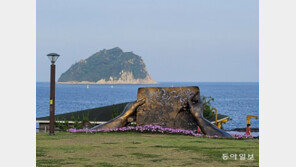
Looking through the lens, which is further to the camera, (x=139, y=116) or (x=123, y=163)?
(x=139, y=116)

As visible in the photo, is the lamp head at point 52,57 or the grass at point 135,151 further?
the lamp head at point 52,57

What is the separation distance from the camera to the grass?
1073cm

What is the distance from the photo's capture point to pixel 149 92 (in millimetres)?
18969

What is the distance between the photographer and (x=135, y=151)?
491 inches

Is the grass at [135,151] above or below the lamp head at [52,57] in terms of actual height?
below

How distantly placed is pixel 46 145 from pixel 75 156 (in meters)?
2.46

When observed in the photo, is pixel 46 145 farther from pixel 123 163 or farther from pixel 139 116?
pixel 139 116

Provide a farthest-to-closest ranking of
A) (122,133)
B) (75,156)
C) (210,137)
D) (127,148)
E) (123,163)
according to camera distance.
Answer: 1. (122,133)
2. (210,137)
3. (127,148)
4. (75,156)
5. (123,163)

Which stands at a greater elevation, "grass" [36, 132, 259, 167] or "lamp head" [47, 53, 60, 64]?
"lamp head" [47, 53, 60, 64]

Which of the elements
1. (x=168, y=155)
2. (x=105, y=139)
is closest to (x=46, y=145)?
(x=105, y=139)

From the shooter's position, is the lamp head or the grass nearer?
the grass

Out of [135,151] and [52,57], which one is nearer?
[135,151]

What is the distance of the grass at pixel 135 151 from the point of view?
10.7m

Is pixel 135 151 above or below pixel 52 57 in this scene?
below
